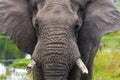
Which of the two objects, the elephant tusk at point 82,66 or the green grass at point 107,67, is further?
the green grass at point 107,67

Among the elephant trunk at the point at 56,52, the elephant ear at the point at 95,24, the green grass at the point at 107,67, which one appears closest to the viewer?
the elephant trunk at the point at 56,52

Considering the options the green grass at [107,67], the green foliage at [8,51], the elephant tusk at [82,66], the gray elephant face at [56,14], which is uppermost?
the gray elephant face at [56,14]

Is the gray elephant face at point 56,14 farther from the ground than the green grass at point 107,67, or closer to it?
farther from the ground

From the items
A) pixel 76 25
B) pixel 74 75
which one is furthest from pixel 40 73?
pixel 76 25

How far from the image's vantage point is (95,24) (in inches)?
202

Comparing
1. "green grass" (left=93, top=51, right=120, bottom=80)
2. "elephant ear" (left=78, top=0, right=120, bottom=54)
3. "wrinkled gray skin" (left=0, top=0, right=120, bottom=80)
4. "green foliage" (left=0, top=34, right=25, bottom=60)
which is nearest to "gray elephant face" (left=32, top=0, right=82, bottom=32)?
"wrinkled gray skin" (left=0, top=0, right=120, bottom=80)

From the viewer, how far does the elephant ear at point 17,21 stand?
518 cm

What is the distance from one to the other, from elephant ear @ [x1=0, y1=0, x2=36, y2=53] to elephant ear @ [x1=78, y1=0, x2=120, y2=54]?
537mm

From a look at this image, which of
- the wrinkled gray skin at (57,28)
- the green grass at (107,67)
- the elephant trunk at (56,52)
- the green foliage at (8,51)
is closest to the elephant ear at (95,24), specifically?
the wrinkled gray skin at (57,28)

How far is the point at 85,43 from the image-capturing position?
511 centimetres

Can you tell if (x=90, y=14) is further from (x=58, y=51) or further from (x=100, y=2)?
(x=58, y=51)

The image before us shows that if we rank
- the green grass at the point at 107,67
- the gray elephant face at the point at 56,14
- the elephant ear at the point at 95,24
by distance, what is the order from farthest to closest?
the green grass at the point at 107,67
the elephant ear at the point at 95,24
the gray elephant face at the point at 56,14

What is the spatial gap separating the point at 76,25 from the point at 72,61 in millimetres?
396

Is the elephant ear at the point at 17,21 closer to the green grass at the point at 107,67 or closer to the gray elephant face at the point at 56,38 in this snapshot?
the gray elephant face at the point at 56,38
